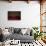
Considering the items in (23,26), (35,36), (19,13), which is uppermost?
(19,13)

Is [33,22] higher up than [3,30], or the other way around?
[33,22]

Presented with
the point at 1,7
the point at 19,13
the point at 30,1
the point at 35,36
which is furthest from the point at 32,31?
the point at 1,7

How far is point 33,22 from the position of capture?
493 centimetres

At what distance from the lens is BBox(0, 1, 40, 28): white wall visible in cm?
488

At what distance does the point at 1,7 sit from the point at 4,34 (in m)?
1.25

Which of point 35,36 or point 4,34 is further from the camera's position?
point 35,36

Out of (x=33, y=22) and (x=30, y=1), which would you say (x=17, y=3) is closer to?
(x=30, y=1)

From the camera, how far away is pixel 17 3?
4938mm

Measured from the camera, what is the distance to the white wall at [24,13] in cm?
488

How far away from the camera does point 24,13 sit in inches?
193

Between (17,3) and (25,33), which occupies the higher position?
(17,3)

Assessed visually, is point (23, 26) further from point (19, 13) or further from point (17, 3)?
point (17, 3)

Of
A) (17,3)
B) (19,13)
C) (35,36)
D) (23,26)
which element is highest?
(17,3)

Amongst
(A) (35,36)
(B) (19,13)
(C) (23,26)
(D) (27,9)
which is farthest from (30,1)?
(A) (35,36)
